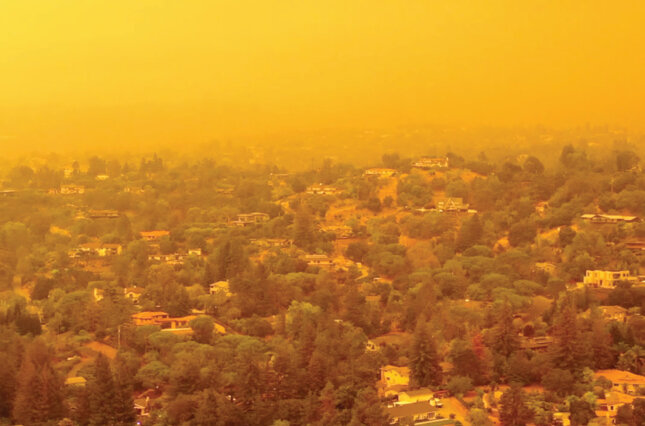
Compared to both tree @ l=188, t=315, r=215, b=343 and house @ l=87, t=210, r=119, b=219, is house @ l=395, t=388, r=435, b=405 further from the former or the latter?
house @ l=87, t=210, r=119, b=219

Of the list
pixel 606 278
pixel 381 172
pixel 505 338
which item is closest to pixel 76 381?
pixel 505 338

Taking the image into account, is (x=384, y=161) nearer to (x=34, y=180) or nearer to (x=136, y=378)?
(x=34, y=180)

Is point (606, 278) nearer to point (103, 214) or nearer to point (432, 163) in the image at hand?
point (432, 163)

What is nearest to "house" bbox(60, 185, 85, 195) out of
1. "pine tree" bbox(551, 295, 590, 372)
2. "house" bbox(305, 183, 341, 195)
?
"house" bbox(305, 183, 341, 195)

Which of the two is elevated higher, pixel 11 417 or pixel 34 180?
pixel 34 180

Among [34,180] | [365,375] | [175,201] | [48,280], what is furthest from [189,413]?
[34,180]

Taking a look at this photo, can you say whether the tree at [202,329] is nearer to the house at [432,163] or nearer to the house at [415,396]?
the house at [415,396]

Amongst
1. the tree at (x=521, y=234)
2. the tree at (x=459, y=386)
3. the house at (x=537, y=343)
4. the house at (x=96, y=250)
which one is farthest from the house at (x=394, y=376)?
the house at (x=96, y=250)
